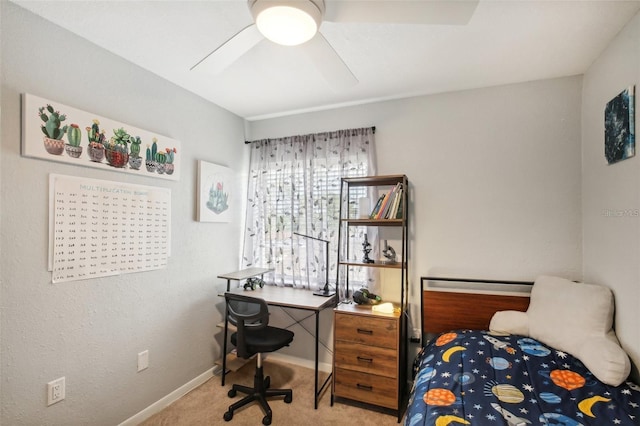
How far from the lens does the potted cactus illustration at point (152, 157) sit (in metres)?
2.19

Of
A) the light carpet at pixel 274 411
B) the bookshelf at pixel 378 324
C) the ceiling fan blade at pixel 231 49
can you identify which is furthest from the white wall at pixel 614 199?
the ceiling fan blade at pixel 231 49

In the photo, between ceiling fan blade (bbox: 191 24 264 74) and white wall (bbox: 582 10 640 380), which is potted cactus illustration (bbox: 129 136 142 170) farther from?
white wall (bbox: 582 10 640 380)

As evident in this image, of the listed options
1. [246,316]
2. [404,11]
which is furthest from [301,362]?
[404,11]

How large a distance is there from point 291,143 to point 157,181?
51.6 inches

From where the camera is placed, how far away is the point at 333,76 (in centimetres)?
170

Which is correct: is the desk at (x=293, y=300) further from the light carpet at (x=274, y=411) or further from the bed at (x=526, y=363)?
the bed at (x=526, y=363)

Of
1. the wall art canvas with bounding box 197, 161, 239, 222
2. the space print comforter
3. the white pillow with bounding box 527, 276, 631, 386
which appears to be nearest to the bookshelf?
the space print comforter

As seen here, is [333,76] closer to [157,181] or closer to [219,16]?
[219,16]

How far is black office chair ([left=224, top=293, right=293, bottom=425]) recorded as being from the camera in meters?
2.13

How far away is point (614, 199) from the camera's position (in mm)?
1771

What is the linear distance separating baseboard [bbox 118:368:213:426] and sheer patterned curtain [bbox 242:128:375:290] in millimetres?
1025

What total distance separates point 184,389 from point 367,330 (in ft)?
5.19

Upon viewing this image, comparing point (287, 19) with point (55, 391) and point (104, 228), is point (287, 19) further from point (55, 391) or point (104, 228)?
point (55, 391)

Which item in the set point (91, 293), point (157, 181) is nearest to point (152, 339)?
point (91, 293)
